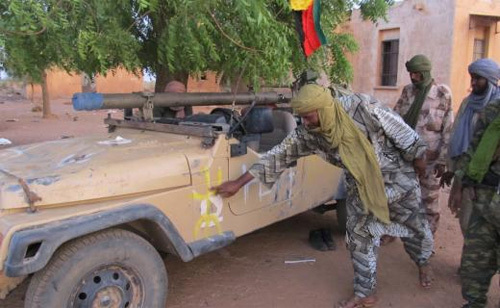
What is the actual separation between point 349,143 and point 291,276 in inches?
56.8

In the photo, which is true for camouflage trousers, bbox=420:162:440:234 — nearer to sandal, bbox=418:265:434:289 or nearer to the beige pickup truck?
sandal, bbox=418:265:434:289

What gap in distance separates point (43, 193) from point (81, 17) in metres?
1.57

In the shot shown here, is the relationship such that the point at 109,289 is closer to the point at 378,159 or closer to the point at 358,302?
the point at 358,302

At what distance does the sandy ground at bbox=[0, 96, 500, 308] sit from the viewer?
3611mm

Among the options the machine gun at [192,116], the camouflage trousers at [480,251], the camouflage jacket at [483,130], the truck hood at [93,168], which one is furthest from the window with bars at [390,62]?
the truck hood at [93,168]

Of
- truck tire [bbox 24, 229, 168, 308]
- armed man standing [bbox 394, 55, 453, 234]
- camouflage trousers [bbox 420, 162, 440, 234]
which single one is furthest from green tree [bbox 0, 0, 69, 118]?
camouflage trousers [bbox 420, 162, 440, 234]

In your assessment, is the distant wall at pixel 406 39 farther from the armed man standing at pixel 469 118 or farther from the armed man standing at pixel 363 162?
the armed man standing at pixel 363 162

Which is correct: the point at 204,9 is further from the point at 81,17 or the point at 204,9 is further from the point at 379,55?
the point at 379,55

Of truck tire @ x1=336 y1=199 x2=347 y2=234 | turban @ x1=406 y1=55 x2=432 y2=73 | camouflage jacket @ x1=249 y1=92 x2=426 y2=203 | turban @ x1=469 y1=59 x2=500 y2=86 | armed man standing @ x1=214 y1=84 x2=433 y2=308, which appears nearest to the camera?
armed man standing @ x1=214 y1=84 x2=433 y2=308

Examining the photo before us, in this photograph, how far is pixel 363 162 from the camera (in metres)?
3.20

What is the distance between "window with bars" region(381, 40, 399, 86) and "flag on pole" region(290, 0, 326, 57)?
1253cm

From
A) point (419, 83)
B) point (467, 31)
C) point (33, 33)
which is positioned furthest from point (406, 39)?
point (33, 33)

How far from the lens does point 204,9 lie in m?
3.40

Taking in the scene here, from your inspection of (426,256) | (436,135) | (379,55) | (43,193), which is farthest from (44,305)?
(379,55)
